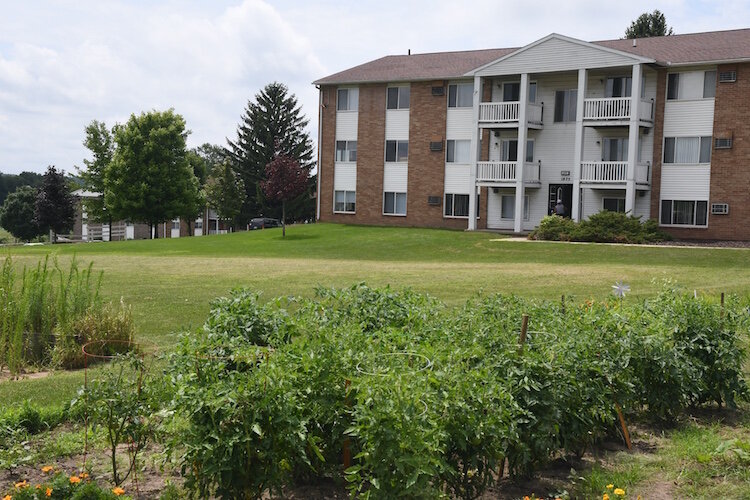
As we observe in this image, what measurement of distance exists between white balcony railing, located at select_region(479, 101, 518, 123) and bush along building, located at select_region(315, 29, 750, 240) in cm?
5

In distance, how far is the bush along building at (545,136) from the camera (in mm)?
35594

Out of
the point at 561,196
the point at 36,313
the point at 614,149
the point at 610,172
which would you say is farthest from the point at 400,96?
the point at 36,313

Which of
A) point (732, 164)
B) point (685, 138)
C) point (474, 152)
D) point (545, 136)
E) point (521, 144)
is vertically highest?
point (545, 136)

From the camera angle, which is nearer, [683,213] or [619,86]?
[683,213]

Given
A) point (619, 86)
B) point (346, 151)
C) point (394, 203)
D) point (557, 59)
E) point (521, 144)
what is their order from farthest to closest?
point (346, 151)
point (394, 203)
point (521, 144)
point (619, 86)
point (557, 59)

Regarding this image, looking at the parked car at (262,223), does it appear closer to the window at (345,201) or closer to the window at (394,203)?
the window at (345,201)

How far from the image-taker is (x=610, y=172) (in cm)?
3625

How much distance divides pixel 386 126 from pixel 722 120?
16628mm

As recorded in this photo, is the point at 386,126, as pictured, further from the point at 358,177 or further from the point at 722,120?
the point at 722,120

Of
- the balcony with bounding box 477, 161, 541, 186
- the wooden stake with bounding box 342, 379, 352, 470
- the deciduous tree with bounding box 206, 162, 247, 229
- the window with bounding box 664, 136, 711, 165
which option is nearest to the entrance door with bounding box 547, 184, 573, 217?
the balcony with bounding box 477, 161, 541, 186

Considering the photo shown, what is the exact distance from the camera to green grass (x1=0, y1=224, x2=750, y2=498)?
6602 mm

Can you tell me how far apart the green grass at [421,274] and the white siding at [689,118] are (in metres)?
9.14

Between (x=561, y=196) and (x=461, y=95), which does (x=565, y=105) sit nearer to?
(x=561, y=196)

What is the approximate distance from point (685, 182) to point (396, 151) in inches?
580
